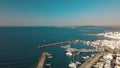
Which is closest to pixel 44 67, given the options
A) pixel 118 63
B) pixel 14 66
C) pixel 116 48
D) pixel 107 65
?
pixel 14 66

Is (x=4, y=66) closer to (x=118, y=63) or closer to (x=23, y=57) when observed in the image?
Answer: (x=23, y=57)

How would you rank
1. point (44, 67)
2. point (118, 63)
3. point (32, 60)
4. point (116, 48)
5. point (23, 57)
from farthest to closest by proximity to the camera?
point (116, 48) → point (23, 57) → point (32, 60) → point (118, 63) → point (44, 67)

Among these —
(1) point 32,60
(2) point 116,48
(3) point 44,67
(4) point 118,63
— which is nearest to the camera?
(3) point 44,67

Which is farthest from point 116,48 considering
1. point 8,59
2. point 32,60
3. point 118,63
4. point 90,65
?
point 8,59

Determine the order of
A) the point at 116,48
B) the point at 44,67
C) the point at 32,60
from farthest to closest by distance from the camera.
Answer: the point at 116,48
the point at 32,60
the point at 44,67

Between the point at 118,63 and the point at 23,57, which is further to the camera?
the point at 23,57

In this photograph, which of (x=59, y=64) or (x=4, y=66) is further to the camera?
(x=59, y=64)

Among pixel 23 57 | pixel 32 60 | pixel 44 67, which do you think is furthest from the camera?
pixel 23 57

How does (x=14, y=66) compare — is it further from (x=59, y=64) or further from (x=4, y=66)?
(x=59, y=64)

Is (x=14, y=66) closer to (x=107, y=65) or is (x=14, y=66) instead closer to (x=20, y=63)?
(x=20, y=63)
